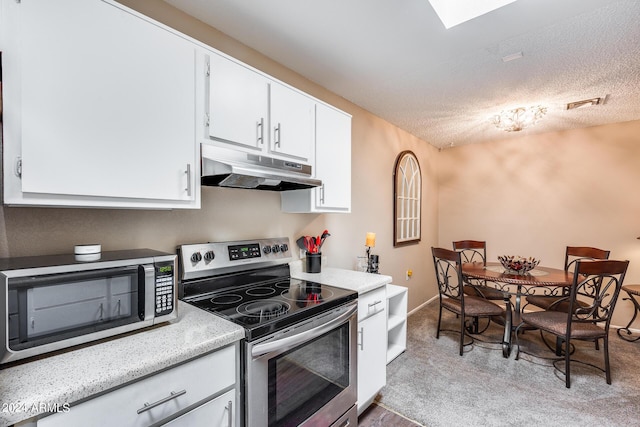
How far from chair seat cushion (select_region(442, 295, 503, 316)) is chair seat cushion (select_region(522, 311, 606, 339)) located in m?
0.24

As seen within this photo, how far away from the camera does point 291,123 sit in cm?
187

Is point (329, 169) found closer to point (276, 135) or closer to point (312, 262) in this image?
point (276, 135)

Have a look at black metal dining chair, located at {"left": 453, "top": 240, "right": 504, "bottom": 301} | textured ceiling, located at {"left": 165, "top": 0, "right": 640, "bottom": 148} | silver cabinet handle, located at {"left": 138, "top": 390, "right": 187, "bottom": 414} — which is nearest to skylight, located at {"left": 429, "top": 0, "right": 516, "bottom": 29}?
textured ceiling, located at {"left": 165, "top": 0, "right": 640, "bottom": 148}

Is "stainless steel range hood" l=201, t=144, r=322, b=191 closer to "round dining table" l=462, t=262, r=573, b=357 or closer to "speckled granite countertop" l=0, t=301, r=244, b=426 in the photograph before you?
"speckled granite countertop" l=0, t=301, r=244, b=426

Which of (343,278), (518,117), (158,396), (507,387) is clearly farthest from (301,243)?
(518,117)

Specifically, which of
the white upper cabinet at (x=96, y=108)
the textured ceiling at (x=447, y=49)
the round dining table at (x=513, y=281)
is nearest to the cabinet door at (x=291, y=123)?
the textured ceiling at (x=447, y=49)

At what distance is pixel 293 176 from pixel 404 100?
1804mm

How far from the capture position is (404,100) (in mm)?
2908

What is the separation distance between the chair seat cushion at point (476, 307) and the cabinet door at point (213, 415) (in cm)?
245

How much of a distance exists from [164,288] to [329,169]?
4.54ft

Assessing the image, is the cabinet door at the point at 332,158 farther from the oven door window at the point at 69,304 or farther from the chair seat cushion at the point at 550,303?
the chair seat cushion at the point at 550,303

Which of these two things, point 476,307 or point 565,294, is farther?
point 565,294

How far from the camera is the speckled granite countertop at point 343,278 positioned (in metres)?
1.91

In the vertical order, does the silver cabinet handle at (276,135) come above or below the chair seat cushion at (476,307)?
above
